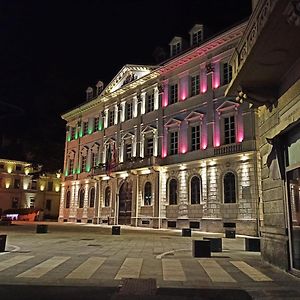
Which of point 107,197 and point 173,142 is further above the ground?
point 173,142

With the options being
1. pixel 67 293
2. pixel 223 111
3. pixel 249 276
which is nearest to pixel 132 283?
pixel 67 293

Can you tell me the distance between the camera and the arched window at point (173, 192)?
30734 millimetres

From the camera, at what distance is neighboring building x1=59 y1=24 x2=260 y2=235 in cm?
2608

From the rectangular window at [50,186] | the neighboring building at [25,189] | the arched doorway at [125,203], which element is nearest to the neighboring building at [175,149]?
the arched doorway at [125,203]

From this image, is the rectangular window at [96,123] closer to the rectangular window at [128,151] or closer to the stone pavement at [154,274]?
the rectangular window at [128,151]

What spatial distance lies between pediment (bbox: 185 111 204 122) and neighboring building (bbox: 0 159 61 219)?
40834mm

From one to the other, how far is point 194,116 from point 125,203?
1216 centimetres

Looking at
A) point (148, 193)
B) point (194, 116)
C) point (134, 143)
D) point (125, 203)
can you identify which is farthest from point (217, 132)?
point (125, 203)

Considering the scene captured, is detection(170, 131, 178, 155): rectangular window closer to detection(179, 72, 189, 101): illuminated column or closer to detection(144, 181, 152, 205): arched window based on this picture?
detection(179, 72, 189, 101): illuminated column

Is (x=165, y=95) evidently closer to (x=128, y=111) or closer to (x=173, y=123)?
(x=173, y=123)

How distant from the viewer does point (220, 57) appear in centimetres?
2819

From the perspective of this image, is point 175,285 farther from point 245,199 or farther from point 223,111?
point 223,111

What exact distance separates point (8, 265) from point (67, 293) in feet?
11.9

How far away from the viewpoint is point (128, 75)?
38125 mm
